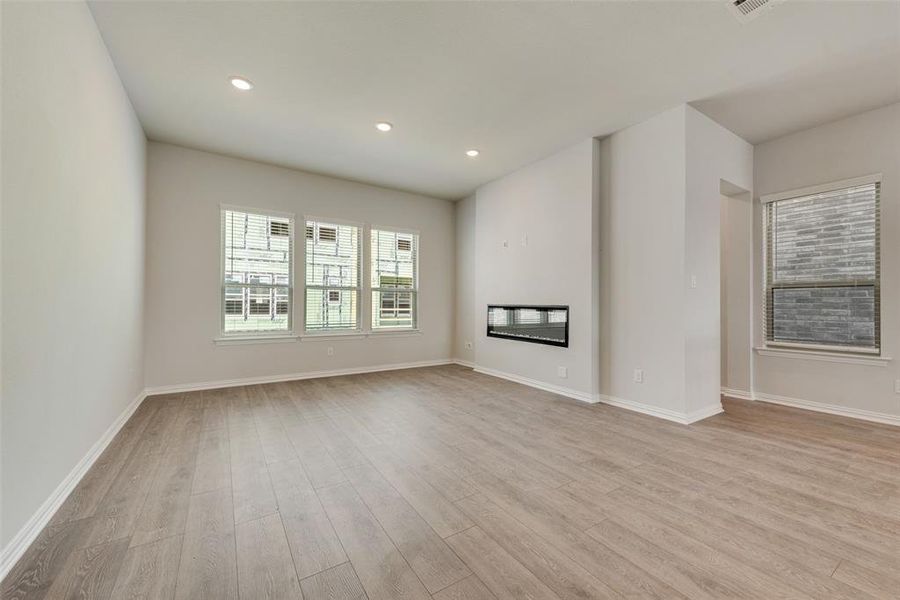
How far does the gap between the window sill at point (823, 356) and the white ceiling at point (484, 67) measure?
89.4 inches

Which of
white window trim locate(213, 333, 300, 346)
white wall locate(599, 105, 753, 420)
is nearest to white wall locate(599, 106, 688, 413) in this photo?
white wall locate(599, 105, 753, 420)

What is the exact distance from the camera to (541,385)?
4.53m

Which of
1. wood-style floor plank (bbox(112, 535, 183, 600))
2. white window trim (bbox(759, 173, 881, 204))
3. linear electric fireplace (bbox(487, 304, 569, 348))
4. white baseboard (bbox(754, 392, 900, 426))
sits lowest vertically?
wood-style floor plank (bbox(112, 535, 183, 600))

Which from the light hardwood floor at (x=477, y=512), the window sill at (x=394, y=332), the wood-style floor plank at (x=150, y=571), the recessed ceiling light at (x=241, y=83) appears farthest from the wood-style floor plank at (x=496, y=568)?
the window sill at (x=394, y=332)

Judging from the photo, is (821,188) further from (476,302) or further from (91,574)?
(91,574)

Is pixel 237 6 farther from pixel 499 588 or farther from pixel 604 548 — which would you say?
pixel 604 548

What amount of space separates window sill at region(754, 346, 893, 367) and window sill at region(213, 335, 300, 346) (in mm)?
5669

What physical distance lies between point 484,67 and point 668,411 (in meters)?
3.36

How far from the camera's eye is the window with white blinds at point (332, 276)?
16.9ft

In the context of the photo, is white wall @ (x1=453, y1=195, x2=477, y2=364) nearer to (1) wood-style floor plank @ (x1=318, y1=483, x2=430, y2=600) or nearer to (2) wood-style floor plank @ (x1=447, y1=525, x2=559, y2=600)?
(1) wood-style floor plank @ (x1=318, y1=483, x2=430, y2=600)

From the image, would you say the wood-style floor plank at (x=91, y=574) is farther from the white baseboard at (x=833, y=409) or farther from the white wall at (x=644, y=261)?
the white baseboard at (x=833, y=409)

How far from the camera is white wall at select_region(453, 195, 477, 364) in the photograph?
6.10m

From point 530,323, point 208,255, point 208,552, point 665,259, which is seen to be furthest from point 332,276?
point 665,259

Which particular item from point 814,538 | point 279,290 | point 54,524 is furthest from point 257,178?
point 814,538
